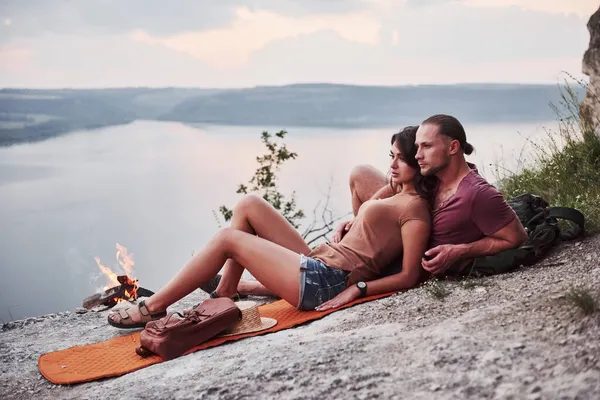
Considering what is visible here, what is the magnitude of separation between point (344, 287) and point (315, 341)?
3.07 ft

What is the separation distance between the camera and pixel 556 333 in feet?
11.0

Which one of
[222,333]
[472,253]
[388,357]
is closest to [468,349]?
[388,357]

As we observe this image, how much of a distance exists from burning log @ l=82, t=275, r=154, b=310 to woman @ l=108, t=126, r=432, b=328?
0.93m

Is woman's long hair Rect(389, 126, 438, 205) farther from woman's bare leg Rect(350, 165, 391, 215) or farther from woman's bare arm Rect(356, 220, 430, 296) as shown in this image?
woman's bare leg Rect(350, 165, 391, 215)

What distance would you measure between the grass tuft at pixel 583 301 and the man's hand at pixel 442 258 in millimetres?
1030

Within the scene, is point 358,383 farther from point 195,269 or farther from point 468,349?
point 195,269

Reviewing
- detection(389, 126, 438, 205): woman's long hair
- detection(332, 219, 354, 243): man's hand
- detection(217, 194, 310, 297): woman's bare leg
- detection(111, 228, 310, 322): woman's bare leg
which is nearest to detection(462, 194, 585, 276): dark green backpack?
detection(389, 126, 438, 205): woman's long hair

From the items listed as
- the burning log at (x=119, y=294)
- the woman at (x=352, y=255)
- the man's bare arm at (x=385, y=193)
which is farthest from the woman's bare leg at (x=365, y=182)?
the burning log at (x=119, y=294)

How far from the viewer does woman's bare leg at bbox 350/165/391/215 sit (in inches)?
215

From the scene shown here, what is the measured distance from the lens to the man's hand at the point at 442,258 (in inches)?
180

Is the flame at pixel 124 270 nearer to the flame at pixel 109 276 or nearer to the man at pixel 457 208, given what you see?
the flame at pixel 109 276

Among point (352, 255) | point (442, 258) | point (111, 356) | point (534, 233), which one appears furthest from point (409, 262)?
point (111, 356)

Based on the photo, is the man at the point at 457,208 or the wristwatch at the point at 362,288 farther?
the wristwatch at the point at 362,288

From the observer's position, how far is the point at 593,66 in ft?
25.5
